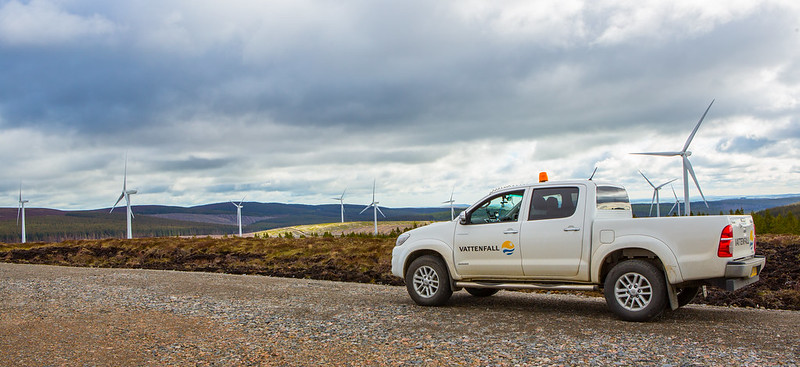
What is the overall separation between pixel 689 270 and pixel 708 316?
188 cm

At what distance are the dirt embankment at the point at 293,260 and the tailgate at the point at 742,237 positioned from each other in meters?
4.39

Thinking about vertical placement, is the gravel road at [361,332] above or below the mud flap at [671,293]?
below

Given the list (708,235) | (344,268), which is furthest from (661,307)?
(344,268)

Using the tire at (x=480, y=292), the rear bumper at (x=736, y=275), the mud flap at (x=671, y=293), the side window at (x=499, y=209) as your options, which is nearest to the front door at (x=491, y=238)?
the side window at (x=499, y=209)

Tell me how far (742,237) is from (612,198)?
2.07m

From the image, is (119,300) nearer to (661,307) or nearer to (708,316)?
(661,307)

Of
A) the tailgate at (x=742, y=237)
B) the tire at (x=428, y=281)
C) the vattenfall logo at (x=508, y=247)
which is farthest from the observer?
the tire at (x=428, y=281)

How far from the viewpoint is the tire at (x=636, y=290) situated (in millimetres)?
9469

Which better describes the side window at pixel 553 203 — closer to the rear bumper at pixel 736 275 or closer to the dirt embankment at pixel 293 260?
the rear bumper at pixel 736 275

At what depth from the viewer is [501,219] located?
36.9 feet

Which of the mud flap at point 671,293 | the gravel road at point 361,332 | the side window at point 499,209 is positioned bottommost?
the gravel road at point 361,332

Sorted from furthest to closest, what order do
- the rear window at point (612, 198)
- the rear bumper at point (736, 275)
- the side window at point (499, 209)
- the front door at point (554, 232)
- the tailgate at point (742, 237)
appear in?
the side window at point (499, 209) → the rear window at point (612, 198) → the front door at point (554, 232) → the tailgate at point (742, 237) → the rear bumper at point (736, 275)

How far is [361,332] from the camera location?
921cm

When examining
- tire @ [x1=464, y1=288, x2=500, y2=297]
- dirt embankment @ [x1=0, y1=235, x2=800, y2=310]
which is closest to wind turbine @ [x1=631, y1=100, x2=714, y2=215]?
dirt embankment @ [x1=0, y1=235, x2=800, y2=310]
